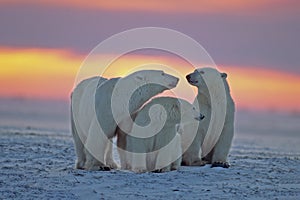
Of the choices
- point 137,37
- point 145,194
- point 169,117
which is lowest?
point 145,194

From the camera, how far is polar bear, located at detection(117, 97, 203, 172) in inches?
446

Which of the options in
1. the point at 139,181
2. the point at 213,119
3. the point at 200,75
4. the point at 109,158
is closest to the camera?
the point at 139,181

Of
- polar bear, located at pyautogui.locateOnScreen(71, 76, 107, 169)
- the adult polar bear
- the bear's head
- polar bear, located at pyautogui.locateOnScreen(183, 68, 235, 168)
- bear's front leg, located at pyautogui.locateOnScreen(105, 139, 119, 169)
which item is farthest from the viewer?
the bear's head

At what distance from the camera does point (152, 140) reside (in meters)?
11.4

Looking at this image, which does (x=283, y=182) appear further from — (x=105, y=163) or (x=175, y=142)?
(x=105, y=163)

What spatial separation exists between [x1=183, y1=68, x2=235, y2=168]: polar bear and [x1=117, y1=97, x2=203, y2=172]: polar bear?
64 cm

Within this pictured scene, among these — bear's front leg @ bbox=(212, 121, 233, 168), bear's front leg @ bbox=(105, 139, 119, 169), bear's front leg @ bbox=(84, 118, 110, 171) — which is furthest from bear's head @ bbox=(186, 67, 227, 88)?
bear's front leg @ bbox=(84, 118, 110, 171)

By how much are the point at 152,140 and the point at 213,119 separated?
4.12ft

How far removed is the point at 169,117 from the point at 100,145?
1.10m

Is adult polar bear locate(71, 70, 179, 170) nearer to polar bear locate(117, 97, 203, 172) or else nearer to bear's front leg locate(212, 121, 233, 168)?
polar bear locate(117, 97, 203, 172)

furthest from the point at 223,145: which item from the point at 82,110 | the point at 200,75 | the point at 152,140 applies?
the point at 82,110

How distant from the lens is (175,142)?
11.6 meters

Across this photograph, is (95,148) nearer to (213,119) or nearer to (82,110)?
(82,110)

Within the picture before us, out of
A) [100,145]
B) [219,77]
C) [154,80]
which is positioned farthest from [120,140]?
[219,77]
